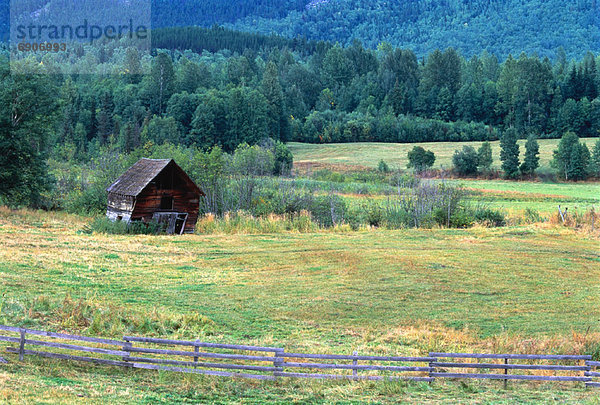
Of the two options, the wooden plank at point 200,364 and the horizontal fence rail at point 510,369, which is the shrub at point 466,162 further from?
the wooden plank at point 200,364

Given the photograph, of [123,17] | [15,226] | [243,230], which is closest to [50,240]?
[15,226]

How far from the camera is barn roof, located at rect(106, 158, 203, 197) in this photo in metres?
43.7

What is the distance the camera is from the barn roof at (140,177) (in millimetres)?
43719

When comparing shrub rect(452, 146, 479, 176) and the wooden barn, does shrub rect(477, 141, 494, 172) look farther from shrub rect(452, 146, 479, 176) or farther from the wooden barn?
the wooden barn

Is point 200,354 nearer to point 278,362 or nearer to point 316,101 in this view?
point 278,362

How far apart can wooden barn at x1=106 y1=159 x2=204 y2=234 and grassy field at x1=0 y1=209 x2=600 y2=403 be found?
5439 millimetres

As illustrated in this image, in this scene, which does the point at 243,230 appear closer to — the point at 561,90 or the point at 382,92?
the point at 561,90

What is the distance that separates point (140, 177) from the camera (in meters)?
45.1

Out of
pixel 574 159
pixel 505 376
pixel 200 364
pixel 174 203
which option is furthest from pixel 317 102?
pixel 200 364

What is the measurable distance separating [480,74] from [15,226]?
144 m

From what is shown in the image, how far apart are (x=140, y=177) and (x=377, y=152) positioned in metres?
75.4

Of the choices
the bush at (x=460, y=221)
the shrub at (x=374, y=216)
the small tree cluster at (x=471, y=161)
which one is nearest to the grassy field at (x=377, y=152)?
the small tree cluster at (x=471, y=161)

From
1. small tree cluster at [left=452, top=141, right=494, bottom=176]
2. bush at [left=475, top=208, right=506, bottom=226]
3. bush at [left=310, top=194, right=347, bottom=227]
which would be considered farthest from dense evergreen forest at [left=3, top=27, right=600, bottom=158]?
bush at [left=475, top=208, right=506, bottom=226]

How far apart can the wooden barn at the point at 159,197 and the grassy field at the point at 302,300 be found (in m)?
5.44
